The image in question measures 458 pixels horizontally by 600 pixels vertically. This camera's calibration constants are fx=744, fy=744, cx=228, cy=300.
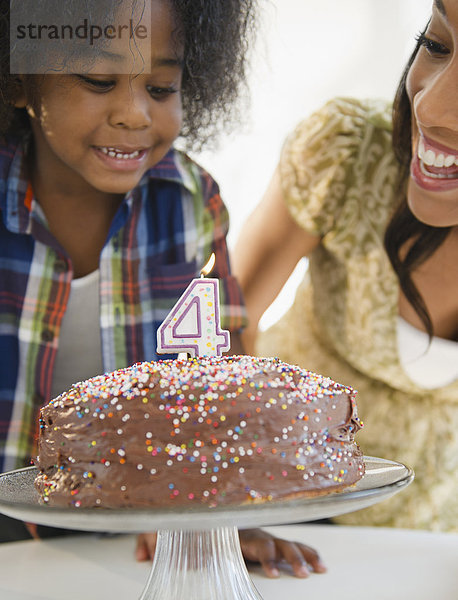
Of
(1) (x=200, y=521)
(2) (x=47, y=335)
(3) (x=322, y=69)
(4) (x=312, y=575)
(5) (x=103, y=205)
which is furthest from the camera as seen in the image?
(3) (x=322, y=69)

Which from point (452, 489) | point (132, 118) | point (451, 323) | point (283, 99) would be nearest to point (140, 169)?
point (132, 118)

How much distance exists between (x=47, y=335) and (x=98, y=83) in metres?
0.48

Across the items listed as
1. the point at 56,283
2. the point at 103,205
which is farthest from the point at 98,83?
Answer: the point at 56,283

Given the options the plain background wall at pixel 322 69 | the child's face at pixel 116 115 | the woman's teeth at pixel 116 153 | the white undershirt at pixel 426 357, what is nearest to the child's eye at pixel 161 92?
the child's face at pixel 116 115

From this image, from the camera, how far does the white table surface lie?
108 cm

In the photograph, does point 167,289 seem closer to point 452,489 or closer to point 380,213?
point 380,213

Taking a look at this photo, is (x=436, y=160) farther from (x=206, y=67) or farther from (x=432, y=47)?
(x=206, y=67)

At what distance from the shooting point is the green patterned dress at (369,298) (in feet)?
5.11

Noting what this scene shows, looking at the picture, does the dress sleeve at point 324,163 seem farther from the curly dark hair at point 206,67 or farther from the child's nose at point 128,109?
the child's nose at point 128,109

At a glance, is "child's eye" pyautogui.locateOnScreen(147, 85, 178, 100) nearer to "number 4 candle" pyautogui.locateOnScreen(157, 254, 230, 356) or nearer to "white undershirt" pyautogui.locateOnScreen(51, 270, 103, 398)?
"white undershirt" pyautogui.locateOnScreen(51, 270, 103, 398)

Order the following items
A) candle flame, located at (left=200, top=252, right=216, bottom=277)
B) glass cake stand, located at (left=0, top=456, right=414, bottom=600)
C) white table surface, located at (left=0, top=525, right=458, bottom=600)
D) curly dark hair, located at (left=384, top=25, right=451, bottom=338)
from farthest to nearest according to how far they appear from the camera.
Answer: curly dark hair, located at (left=384, top=25, right=451, bottom=338) < white table surface, located at (left=0, top=525, right=458, bottom=600) < candle flame, located at (left=200, top=252, right=216, bottom=277) < glass cake stand, located at (left=0, top=456, right=414, bottom=600)

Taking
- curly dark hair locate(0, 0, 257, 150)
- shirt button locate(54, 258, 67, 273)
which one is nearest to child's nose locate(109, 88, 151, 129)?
curly dark hair locate(0, 0, 257, 150)

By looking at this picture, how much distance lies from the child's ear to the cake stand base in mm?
855

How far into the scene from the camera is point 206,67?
150cm
